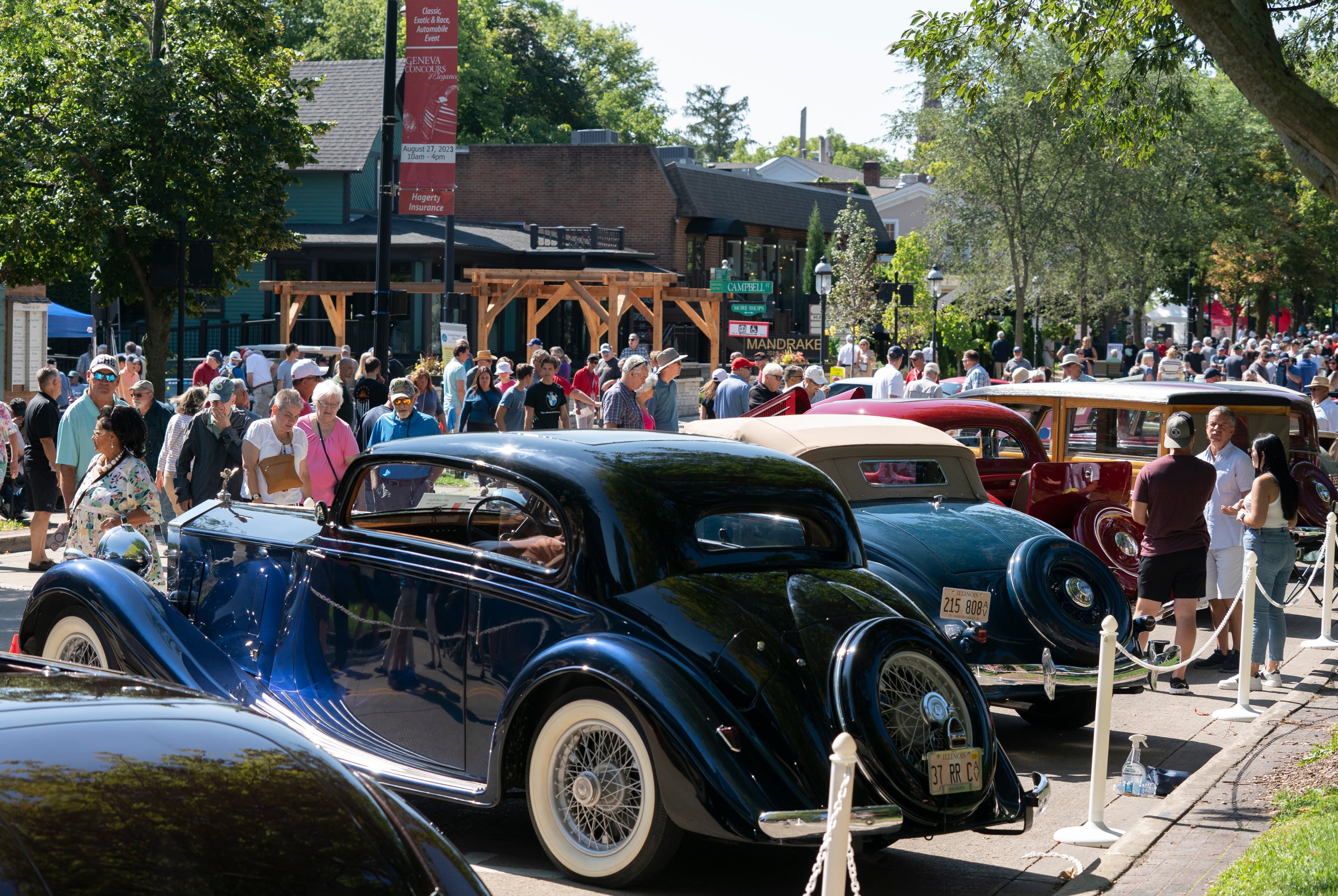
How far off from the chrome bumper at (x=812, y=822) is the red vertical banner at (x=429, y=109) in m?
15.4

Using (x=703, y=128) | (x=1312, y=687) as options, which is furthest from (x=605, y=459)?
(x=703, y=128)

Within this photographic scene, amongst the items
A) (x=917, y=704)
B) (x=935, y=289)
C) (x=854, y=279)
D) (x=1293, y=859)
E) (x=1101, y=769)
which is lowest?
(x=1293, y=859)

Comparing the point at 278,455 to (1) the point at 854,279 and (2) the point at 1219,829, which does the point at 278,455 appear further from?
(1) the point at 854,279

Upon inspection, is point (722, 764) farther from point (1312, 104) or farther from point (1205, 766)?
point (1312, 104)

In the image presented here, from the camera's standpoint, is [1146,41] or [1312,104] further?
[1146,41]

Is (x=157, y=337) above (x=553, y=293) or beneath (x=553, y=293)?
beneath

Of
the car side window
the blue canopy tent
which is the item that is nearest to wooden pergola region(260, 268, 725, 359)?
the blue canopy tent

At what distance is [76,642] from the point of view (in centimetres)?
680

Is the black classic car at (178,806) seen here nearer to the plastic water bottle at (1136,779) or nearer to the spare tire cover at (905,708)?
the spare tire cover at (905,708)

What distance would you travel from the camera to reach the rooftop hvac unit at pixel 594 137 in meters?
56.2

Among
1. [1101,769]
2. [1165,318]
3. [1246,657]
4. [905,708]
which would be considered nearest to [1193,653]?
[1246,657]

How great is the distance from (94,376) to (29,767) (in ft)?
31.6

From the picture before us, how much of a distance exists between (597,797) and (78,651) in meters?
2.89

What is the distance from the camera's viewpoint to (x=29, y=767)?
2721 mm
